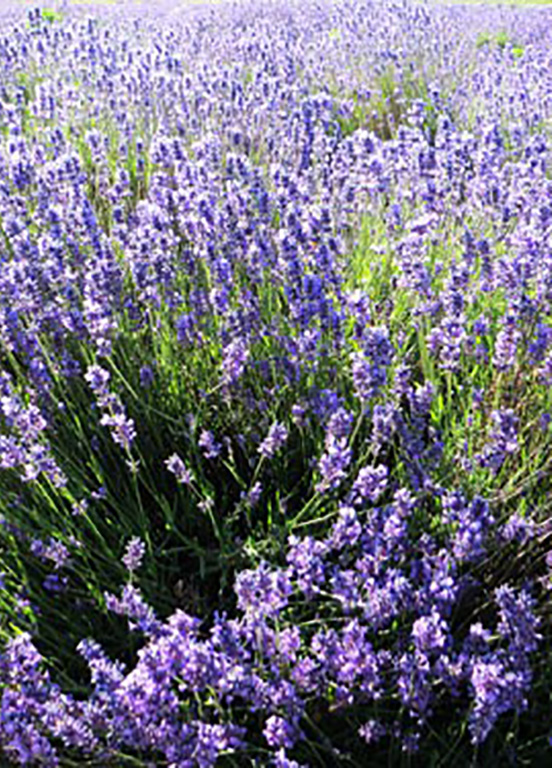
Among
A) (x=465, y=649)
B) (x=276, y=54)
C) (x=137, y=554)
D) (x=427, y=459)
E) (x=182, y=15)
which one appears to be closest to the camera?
(x=465, y=649)

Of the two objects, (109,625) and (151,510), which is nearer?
(109,625)

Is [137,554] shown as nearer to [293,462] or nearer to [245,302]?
[293,462]

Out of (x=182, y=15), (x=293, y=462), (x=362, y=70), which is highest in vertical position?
(x=182, y=15)

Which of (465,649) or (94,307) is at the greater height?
(94,307)

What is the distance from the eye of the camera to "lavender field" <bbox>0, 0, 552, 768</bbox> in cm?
134

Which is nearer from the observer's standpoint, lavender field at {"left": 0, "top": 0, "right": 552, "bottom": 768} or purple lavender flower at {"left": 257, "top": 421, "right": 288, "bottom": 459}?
lavender field at {"left": 0, "top": 0, "right": 552, "bottom": 768}

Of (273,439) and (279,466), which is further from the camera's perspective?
(279,466)

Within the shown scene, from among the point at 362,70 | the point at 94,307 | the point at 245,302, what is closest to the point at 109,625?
the point at 94,307

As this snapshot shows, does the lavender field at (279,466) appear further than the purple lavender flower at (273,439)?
No

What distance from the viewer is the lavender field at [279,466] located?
1341 mm

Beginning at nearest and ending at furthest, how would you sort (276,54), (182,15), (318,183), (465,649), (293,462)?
(465,649) < (293,462) < (318,183) < (276,54) < (182,15)

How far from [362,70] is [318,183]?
342 centimetres

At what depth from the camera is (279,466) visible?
2.16 meters

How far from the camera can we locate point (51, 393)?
202 cm
